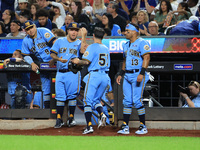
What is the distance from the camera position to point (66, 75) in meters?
7.58

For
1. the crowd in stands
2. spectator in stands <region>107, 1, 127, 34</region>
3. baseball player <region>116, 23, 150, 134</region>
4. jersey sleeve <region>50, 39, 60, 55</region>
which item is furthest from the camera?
spectator in stands <region>107, 1, 127, 34</region>

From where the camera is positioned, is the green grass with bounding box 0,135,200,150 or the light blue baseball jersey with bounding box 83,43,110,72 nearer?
the green grass with bounding box 0,135,200,150

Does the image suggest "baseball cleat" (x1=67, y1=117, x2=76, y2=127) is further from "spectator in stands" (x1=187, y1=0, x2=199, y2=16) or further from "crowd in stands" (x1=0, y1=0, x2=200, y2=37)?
"spectator in stands" (x1=187, y1=0, x2=199, y2=16)

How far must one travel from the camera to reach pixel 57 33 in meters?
9.11

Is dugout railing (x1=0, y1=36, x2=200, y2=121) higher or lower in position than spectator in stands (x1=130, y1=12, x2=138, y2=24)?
lower

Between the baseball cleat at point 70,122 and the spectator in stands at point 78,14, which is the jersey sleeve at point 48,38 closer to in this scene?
the baseball cleat at point 70,122

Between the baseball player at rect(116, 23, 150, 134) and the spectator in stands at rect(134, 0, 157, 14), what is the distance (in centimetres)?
549

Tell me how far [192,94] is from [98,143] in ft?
9.87

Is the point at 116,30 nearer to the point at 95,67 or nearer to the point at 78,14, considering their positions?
the point at 78,14

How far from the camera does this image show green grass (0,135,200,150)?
17.1 ft

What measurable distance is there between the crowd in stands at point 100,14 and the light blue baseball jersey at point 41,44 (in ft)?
6.90

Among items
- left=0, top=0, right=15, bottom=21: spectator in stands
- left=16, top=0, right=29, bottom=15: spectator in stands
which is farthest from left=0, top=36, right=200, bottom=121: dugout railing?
left=0, top=0, right=15, bottom=21: spectator in stands

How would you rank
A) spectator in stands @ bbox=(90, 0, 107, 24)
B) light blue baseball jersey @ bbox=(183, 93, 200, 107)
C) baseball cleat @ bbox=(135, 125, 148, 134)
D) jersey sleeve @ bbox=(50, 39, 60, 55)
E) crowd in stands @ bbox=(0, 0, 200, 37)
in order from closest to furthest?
baseball cleat @ bbox=(135, 125, 148, 134), jersey sleeve @ bbox=(50, 39, 60, 55), light blue baseball jersey @ bbox=(183, 93, 200, 107), crowd in stands @ bbox=(0, 0, 200, 37), spectator in stands @ bbox=(90, 0, 107, 24)

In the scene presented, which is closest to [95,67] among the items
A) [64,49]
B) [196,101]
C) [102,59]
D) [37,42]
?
[102,59]
